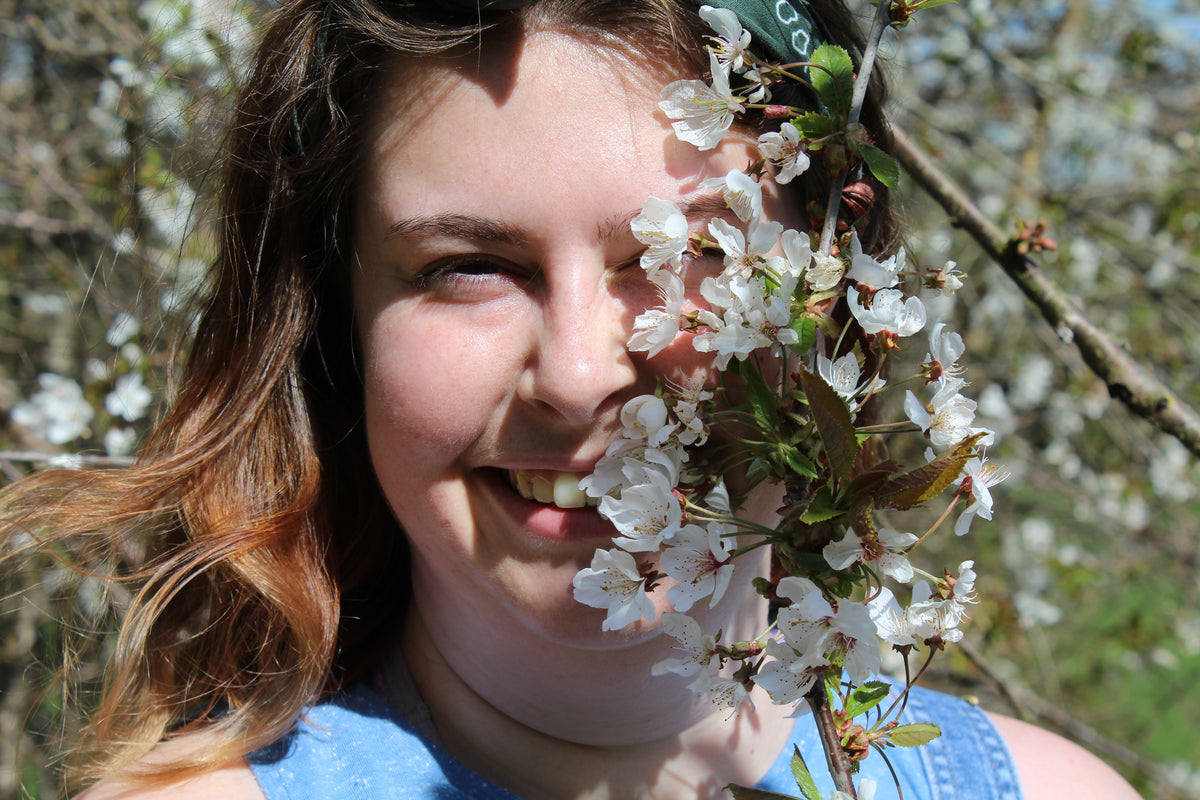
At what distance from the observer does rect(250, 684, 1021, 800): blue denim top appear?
1312 millimetres

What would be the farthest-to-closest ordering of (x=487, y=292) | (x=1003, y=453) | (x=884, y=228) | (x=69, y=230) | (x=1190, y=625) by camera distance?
1. (x=1190, y=625)
2. (x=1003, y=453)
3. (x=69, y=230)
4. (x=884, y=228)
5. (x=487, y=292)

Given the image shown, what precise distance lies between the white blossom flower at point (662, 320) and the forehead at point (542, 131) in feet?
0.41

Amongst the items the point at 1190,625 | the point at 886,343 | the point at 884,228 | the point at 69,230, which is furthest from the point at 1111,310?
the point at 69,230

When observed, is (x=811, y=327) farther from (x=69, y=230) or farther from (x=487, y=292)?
(x=69, y=230)

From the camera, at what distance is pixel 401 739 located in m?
1.38

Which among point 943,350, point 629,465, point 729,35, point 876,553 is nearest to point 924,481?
point 876,553

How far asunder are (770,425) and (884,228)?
651mm

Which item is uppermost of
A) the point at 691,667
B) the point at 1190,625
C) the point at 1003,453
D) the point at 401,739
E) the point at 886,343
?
the point at 886,343

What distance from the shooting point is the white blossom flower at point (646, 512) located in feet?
3.04

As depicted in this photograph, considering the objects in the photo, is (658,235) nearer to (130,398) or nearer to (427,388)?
(427,388)

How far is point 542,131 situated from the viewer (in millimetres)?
1078

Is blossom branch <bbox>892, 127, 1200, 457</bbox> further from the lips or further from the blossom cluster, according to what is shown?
the lips

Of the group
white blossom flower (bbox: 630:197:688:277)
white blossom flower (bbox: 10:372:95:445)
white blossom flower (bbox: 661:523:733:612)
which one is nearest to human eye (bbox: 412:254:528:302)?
white blossom flower (bbox: 630:197:688:277)

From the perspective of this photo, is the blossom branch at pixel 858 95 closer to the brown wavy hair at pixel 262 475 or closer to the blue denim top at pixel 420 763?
the brown wavy hair at pixel 262 475
